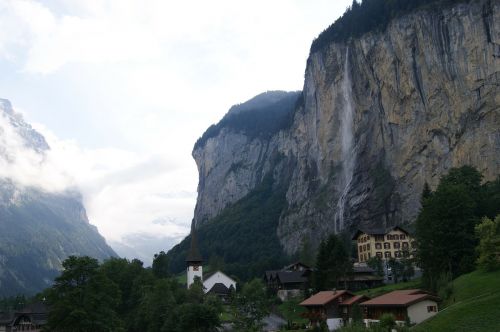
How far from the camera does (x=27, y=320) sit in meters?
115

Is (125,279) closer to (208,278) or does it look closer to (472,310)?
(208,278)

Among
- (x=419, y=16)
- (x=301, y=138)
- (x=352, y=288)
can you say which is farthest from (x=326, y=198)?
(x=352, y=288)

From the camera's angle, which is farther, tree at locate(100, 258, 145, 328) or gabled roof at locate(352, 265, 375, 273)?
gabled roof at locate(352, 265, 375, 273)

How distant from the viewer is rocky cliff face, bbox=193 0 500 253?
115m

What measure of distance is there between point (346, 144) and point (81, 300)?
10740 centimetres

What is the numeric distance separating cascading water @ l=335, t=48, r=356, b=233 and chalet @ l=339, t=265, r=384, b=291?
50245 mm

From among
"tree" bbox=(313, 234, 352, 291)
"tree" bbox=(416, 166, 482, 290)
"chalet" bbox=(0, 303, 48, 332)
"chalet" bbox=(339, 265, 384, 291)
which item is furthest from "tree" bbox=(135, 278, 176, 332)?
"chalet" bbox=(0, 303, 48, 332)

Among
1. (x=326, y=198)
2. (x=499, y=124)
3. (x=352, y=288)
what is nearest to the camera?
(x=352, y=288)

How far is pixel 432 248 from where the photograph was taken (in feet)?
232

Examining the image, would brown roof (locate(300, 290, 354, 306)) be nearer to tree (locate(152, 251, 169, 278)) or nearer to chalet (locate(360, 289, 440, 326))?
chalet (locate(360, 289, 440, 326))

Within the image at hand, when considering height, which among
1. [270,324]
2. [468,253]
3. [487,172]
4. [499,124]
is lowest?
[270,324]

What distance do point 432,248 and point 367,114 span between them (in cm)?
8223

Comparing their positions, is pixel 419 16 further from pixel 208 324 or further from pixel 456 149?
pixel 208 324

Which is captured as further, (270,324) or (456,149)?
(456,149)
